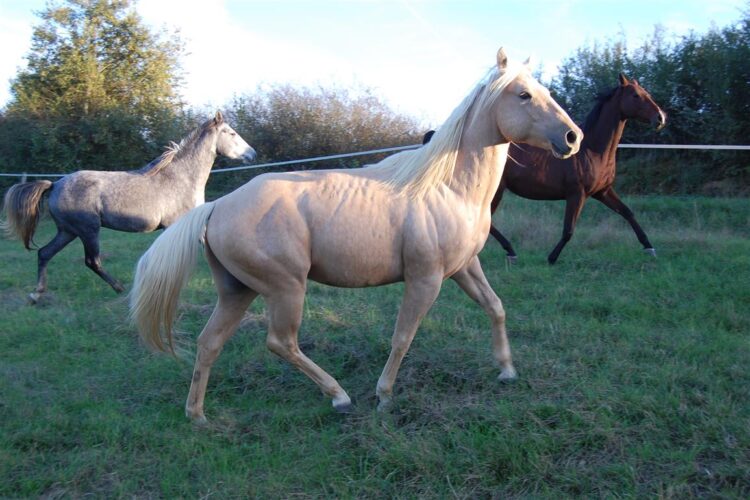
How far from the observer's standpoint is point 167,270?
3787 millimetres

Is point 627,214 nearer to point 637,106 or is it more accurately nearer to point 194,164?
point 637,106

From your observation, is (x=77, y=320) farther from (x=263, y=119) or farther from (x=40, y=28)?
(x=40, y=28)

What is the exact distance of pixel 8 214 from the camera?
7328mm

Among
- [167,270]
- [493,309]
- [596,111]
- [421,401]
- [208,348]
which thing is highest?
[596,111]

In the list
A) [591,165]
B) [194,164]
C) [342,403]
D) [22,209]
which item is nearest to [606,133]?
[591,165]

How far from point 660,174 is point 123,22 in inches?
578

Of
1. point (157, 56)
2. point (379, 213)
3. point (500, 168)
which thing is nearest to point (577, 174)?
point (500, 168)

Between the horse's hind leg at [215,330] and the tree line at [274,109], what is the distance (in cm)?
1081

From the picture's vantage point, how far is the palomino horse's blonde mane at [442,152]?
380 cm

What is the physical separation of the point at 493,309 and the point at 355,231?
120cm

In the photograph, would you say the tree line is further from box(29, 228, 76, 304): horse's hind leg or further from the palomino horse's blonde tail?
the palomino horse's blonde tail

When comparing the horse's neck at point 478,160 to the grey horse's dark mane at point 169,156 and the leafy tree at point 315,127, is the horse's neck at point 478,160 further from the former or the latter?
the leafy tree at point 315,127

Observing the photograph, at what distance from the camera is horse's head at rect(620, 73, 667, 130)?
7.73 meters

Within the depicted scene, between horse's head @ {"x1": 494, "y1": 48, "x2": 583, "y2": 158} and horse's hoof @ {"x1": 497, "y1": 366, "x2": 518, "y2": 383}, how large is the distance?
1.41 metres
